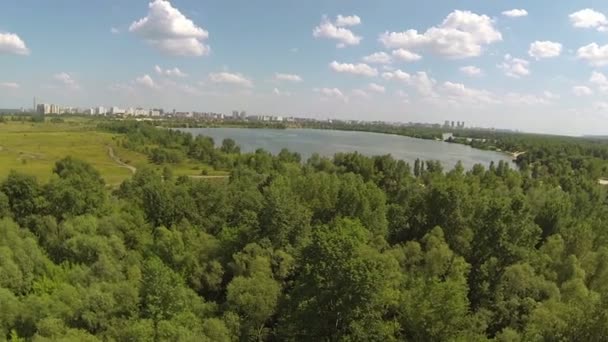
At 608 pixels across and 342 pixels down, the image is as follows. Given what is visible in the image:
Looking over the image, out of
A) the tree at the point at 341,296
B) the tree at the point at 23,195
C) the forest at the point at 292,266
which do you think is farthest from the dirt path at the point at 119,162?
the tree at the point at 341,296

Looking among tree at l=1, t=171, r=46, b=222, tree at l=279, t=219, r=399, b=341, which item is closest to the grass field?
tree at l=1, t=171, r=46, b=222

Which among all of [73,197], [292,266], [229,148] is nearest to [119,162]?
[229,148]

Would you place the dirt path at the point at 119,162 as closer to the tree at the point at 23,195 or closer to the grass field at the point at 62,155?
the grass field at the point at 62,155

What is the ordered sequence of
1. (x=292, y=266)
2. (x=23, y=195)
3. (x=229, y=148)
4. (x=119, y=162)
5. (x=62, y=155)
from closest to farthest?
(x=292, y=266) → (x=23, y=195) → (x=119, y=162) → (x=62, y=155) → (x=229, y=148)

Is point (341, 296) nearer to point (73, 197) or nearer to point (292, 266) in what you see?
point (292, 266)

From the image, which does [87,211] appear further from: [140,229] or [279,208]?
[279,208]

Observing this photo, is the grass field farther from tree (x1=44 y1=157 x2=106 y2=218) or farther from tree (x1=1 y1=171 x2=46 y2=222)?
tree (x1=44 y1=157 x2=106 y2=218)
